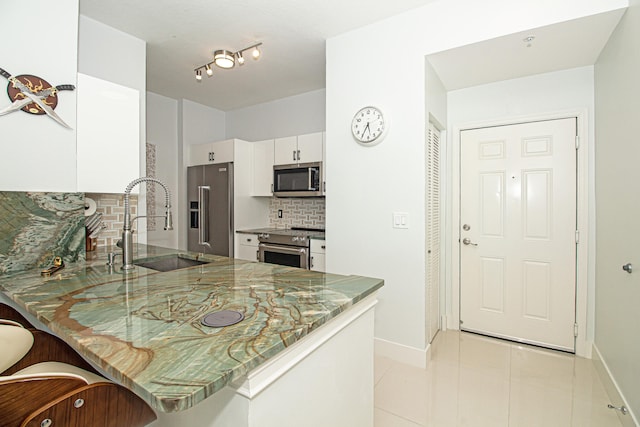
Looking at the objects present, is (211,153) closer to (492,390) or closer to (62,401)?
(62,401)

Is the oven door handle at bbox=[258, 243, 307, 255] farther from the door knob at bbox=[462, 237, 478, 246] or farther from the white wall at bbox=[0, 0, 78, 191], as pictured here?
the white wall at bbox=[0, 0, 78, 191]

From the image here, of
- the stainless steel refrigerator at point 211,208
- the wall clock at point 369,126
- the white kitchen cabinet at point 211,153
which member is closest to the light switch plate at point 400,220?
the wall clock at point 369,126

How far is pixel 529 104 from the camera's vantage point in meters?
2.80

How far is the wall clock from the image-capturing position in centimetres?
254

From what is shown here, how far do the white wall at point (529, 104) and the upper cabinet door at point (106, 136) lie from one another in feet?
9.28

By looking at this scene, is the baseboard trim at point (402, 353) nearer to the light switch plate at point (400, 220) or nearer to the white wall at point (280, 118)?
the light switch plate at point (400, 220)

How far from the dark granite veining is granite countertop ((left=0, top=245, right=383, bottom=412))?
0.13 m

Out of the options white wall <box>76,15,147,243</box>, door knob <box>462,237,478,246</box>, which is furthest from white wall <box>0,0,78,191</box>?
door knob <box>462,237,478,246</box>

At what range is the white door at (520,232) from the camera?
106 inches

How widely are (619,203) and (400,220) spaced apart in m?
1.35

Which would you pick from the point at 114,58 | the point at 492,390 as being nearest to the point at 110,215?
the point at 114,58

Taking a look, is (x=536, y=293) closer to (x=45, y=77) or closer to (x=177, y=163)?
(x=45, y=77)

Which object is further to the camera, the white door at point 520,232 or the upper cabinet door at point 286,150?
the upper cabinet door at point 286,150

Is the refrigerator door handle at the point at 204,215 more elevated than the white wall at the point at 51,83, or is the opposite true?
the white wall at the point at 51,83
